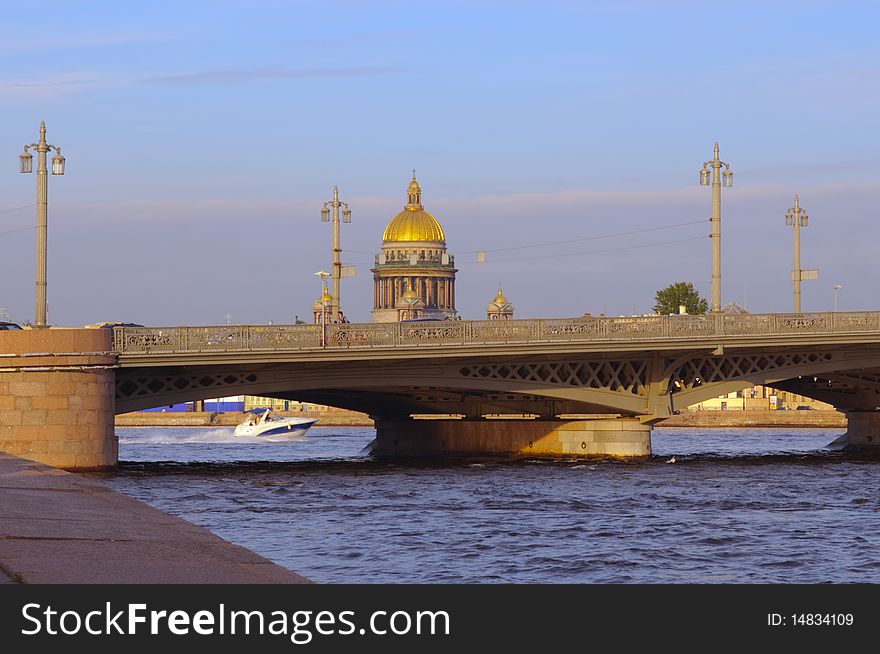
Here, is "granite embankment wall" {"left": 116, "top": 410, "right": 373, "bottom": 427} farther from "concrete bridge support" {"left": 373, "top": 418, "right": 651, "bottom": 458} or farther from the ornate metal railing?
the ornate metal railing

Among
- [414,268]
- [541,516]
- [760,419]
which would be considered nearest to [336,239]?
[541,516]

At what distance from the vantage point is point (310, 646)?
10383mm

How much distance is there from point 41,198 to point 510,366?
17.8 m

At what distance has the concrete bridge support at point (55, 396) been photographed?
46500 mm

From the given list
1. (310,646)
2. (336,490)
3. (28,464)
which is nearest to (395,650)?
(310,646)

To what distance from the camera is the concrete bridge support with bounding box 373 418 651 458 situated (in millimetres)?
60531

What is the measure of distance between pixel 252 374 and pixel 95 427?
6.51m

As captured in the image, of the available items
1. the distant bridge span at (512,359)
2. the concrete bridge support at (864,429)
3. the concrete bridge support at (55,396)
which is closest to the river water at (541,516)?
the concrete bridge support at (55,396)

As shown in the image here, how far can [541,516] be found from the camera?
3738 cm

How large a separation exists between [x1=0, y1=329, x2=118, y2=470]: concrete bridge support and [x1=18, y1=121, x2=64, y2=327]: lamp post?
911mm

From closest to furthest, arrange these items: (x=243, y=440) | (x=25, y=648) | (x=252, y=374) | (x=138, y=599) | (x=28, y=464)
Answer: (x=25, y=648) → (x=138, y=599) → (x=28, y=464) → (x=252, y=374) → (x=243, y=440)

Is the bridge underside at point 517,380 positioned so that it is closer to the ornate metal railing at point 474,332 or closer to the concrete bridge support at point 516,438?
the concrete bridge support at point 516,438

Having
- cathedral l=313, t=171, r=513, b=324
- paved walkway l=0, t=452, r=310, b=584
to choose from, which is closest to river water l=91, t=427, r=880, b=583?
paved walkway l=0, t=452, r=310, b=584

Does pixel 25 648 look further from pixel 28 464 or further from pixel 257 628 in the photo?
pixel 28 464
